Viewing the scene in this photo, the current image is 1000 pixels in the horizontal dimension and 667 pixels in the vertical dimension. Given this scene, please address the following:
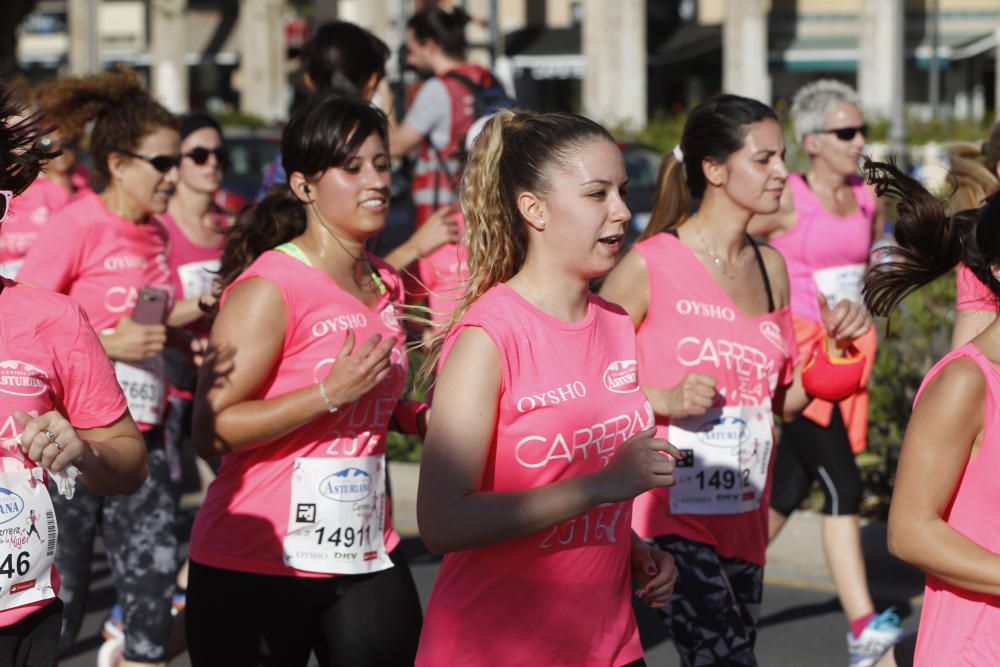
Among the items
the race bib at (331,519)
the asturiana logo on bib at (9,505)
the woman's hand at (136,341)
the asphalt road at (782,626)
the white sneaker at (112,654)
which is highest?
the woman's hand at (136,341)

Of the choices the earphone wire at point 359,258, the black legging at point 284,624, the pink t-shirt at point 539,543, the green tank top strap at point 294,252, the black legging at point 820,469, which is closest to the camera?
the pink t-shirt at point 539,543

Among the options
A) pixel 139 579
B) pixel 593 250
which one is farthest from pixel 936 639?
pixel 139 579

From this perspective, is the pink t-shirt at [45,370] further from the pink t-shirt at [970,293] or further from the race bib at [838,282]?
the race bib at [838,282]

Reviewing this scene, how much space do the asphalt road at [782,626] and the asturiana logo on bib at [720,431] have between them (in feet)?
6.16

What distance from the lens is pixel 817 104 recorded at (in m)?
7.11

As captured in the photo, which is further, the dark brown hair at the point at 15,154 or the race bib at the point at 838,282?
the race bib at the point at 838,282

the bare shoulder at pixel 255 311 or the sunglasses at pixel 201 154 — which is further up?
the sunglasses at pixel 201 154

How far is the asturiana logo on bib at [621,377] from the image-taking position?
3264 mm

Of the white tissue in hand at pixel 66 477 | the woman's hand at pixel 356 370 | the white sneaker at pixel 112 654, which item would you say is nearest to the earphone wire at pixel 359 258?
the woman's hand at pixel 356 370

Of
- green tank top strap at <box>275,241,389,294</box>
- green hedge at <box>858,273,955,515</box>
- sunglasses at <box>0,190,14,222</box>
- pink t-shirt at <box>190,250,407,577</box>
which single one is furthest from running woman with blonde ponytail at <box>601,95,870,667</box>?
green hedge at <box>858,273,955,515</box>

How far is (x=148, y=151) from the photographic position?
5.84 meters

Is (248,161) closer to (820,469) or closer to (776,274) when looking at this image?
(820,469)

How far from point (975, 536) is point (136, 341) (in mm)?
2580

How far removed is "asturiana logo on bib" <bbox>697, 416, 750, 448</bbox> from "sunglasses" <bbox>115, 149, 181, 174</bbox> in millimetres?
2446
